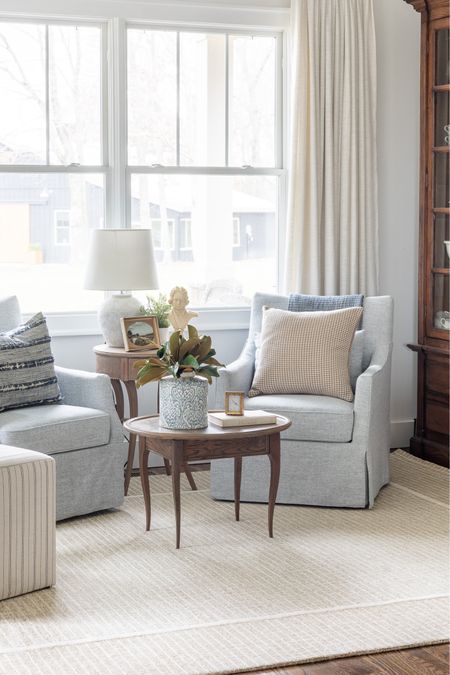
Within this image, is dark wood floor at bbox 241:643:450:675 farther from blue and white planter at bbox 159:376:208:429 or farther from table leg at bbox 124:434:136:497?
table leg at bbox 124:434:136:497

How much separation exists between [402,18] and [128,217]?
74.9 inches

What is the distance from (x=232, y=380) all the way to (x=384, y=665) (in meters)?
1.94

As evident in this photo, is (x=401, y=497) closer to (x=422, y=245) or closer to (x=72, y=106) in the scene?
(x=422, y=245)

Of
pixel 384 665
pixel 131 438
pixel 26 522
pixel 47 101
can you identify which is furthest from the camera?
pixel 47 101

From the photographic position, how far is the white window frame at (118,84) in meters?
5.01

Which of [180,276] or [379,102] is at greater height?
[379,102]

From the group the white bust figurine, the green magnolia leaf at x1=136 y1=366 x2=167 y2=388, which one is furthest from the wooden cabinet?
the green magnolia leaf at x1=136 y1=366 x2=167 y2=388

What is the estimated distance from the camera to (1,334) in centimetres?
441

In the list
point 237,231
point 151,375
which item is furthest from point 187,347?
point 237,231

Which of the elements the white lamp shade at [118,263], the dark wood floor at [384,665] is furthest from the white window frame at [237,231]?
the dark wood floor at [384,665]

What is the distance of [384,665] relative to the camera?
2.84 metres

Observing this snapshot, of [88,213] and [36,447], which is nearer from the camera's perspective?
[36,447]

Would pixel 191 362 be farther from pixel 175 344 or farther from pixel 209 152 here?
pixel 209 152

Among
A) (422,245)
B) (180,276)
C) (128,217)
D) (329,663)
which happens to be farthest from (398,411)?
(329,663)
